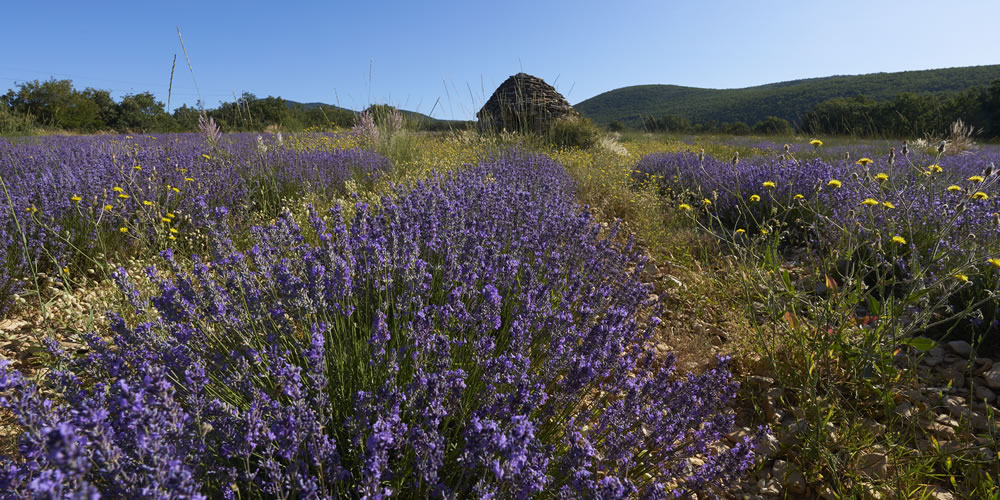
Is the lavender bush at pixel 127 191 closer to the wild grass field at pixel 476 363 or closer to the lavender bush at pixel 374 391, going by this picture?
the wild grass field at pixel 476 363

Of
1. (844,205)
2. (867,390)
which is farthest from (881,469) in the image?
(844,205)

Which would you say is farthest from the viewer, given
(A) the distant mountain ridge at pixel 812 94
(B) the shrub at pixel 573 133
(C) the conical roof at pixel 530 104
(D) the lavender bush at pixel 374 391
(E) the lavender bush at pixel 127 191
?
(A) the distant mountain ridge at pixel 812 94

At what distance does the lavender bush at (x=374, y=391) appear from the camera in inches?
34.5

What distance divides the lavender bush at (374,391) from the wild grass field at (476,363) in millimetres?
12

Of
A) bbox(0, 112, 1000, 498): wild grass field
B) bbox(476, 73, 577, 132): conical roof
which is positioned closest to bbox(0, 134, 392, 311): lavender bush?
bbox(0, 112, 1000, 498): wild grass field

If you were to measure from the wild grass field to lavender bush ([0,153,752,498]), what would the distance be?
0.04 feet

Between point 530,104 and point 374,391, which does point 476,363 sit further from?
point 530,104

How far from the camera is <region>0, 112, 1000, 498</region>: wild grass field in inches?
37.7

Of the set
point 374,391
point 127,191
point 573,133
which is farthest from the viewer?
point 573,133

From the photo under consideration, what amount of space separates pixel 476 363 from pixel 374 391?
33cm

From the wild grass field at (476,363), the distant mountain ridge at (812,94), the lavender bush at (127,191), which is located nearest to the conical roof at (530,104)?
the lavender bush at (127,191)

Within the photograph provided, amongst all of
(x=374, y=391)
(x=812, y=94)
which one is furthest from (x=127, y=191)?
(x=812, y=94)

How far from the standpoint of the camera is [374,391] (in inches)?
53.5

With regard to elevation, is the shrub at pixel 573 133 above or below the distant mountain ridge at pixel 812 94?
below
